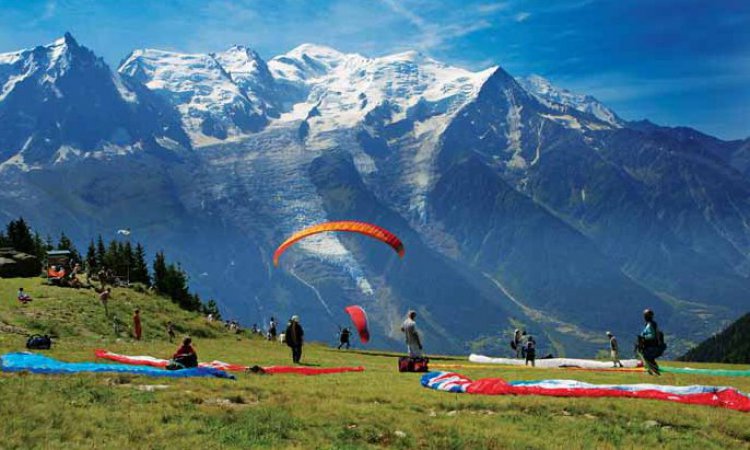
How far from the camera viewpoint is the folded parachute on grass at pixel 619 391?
2384cm

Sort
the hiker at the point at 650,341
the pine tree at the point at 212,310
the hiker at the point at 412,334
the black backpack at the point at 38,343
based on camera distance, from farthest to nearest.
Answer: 1. the pine tree at the point at 212,310
2. the black backpack at the point at 38,343
3. the hiker at the point at 412,334
4. the hiker at the point at 650,341

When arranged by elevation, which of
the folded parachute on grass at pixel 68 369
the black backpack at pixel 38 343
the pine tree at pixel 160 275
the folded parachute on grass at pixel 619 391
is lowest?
the folded parachute on grass at pixel 619 391

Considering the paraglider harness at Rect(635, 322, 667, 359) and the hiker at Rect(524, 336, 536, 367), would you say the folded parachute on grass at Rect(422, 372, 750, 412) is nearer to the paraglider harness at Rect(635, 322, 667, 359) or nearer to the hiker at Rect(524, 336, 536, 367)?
the paraglider harness at Rect(635, 322, 667, 359)

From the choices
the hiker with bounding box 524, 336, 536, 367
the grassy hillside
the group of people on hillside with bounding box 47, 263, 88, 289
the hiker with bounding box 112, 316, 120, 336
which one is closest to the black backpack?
the grassy hillside

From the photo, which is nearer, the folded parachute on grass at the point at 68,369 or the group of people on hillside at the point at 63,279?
the folded parachute on grass at the point at 68,369

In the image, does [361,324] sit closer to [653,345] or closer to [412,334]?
[412,334]

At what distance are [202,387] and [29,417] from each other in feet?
20.0

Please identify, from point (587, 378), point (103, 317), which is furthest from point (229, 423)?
point (103, 317)

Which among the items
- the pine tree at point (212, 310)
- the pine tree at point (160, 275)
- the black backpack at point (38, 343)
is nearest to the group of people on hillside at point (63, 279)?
the black backpack at point (38, 343)

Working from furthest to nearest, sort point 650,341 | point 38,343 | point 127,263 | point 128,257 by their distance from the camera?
1. point 128,257
2. point 127,263
3. point 38,343
4. point 650,341

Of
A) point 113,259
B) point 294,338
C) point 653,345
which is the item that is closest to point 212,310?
point 113,259

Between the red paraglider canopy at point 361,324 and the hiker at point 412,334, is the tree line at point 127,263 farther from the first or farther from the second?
the hiker at point 412,334

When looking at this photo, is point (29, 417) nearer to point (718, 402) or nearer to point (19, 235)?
point (718, 402)

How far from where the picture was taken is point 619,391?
24.8 meters
